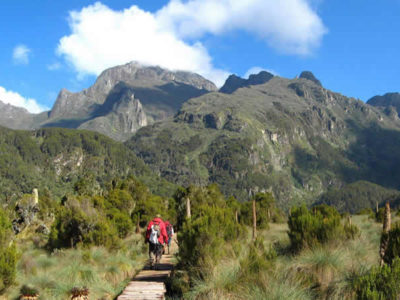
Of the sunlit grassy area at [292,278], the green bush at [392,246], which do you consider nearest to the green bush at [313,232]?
the sunlit grassy area at [292,278]

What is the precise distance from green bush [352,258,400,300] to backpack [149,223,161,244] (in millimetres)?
9526

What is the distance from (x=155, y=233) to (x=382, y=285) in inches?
401

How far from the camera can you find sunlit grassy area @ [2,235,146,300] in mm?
11411

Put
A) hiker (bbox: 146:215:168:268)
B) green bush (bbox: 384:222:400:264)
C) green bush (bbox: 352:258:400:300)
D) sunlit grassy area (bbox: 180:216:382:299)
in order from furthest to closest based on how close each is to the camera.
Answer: hiker (bbox: 146:215:168:268) < green bush (bbox: 384:222:400:264) < sunlit grassy area (bbox: 180:216:382:299) < green bush (bbox: 352:258:400:300)

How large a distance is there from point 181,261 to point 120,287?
2.73 meters

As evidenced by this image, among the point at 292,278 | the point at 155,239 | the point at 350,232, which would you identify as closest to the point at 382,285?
the point at 292,278

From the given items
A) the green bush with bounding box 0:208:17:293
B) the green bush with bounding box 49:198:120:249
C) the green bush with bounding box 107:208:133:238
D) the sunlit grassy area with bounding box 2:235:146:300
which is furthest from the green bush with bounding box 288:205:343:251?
the green bush with bounding box 107:208:133:238

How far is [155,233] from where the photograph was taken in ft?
50.5

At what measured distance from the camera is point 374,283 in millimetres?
6707

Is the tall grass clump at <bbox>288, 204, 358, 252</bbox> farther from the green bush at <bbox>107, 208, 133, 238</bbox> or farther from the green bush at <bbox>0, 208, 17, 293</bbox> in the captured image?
the green bush at <bbox>107, 208, 133, 238</bbox>

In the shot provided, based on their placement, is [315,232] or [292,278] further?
[315,232]

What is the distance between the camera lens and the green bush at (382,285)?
21.0ft

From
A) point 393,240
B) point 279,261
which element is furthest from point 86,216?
point 393,240

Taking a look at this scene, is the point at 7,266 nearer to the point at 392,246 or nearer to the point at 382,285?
the point at 382,285
